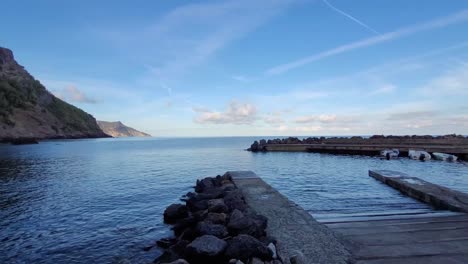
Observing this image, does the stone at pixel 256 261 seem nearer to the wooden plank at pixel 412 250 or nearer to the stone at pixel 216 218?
the wooden plank at pixel 412 250

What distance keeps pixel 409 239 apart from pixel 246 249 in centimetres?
380

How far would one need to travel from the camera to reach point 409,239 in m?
6.89

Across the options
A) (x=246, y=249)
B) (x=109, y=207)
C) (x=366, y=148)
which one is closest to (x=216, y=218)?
(x=246, y=249)

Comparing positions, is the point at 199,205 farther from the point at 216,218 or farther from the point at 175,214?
the point at 216,218

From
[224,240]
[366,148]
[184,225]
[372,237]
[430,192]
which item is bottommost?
[184,225]

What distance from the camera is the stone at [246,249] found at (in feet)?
20.4

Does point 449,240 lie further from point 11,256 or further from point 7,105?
point 7,105

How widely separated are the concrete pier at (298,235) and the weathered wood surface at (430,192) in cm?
546

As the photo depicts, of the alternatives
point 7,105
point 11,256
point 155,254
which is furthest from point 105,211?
point 7,105

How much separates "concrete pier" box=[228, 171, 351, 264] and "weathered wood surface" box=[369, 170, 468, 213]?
17.9 feet

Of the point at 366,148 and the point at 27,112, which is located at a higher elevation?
the point at 27,112

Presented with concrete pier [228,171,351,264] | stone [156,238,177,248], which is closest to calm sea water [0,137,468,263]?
stone [156,238,177,248]

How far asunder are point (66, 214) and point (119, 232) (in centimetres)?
452

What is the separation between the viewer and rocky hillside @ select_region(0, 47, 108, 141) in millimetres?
99037
